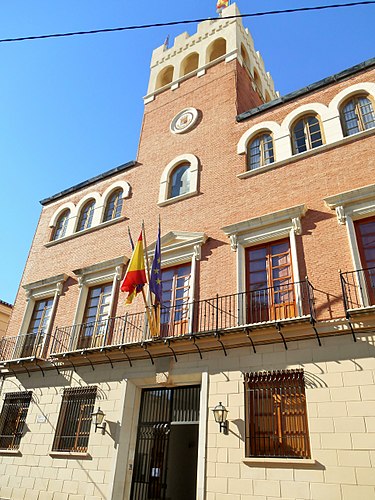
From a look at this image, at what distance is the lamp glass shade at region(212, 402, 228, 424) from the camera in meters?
8.52

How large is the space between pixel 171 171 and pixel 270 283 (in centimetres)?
640

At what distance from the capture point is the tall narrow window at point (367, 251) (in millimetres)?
8650

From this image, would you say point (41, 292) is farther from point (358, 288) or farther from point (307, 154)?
point (358, 288)

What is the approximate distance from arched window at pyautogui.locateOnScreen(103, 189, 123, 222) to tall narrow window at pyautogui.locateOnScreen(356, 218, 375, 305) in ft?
29.7

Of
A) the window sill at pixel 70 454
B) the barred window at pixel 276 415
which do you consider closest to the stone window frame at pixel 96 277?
the window sill at pixel 70 454

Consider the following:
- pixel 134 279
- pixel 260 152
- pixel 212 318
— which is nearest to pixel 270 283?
pixel 212 318

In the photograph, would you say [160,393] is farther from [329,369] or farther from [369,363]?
[369,363]

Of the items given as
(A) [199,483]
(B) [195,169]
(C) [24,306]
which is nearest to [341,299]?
(A) [199,483]

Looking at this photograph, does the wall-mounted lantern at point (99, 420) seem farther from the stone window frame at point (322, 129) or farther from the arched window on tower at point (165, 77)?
the arched window on tower at point (165, 77)

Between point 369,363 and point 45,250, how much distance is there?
13.3 metres

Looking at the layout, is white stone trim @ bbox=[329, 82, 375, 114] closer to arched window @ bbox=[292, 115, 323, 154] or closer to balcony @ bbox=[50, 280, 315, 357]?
arched window @ bbox=[292, 115, 323, 154]

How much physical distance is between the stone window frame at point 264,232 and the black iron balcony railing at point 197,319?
1.10 feet

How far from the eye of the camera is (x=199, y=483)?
8391 millimetres

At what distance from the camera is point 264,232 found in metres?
10.7
